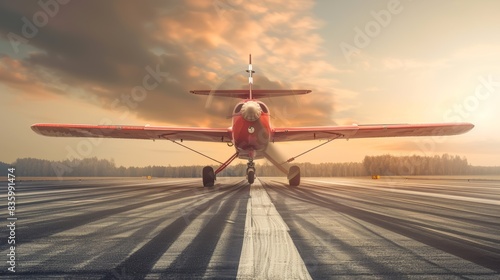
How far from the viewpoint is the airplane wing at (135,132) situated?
19391mm

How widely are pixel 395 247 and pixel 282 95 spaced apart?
21.0m

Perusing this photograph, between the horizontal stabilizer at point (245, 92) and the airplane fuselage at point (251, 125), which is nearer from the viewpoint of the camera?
the airplane fuselage at point (251, 125)

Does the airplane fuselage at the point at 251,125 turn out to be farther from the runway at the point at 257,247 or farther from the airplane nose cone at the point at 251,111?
the runway at the point at 257,247

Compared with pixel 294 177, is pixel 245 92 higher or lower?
higher

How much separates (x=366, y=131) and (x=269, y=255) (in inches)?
745

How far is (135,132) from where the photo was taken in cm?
2039

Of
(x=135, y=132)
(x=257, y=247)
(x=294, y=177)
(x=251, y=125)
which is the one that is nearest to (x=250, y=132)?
(x=251, y=125)

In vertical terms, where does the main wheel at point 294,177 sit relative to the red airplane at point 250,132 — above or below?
below

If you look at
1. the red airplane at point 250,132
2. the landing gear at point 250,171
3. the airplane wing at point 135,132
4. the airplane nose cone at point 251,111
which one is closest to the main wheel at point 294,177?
the red airplane at point 250,132

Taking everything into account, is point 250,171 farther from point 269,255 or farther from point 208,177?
point 269,255

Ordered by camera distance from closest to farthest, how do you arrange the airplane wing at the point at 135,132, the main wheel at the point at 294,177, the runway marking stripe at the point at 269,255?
the runway marking stripe at the point at 269,255, the airplane wing at the point at 135,132, the main wheel at the point at 294,177

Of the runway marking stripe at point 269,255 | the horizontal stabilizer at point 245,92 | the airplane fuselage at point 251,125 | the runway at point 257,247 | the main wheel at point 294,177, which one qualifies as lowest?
the runway at point 257,247

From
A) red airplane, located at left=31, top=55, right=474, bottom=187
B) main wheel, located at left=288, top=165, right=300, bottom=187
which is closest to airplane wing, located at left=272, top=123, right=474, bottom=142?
red airplane, located at left=31, top=55, right=474, bottom=187

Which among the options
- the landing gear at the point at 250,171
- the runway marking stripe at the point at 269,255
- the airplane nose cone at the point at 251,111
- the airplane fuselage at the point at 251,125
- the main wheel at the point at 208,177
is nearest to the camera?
the runway marking stripe at the point at 269,255
